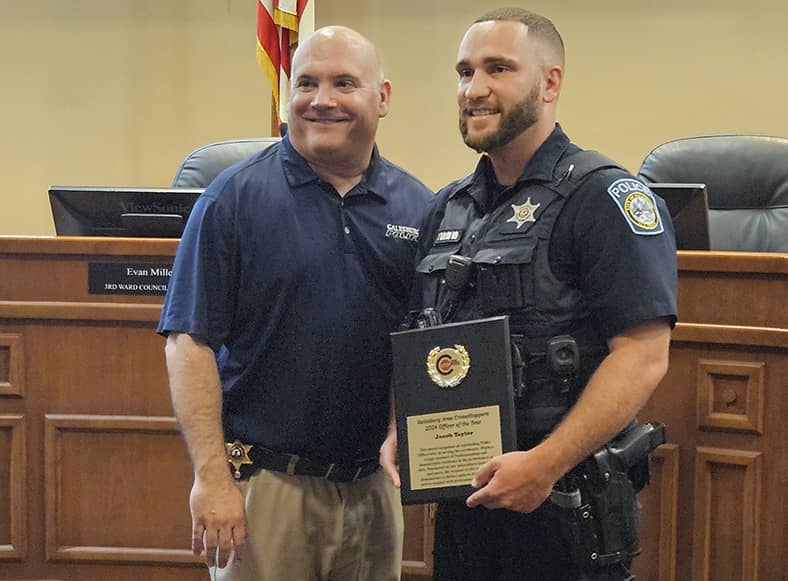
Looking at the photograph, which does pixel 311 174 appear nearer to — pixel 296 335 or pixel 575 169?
pixel 296 335

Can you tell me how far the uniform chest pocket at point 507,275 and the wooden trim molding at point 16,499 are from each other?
139 cm

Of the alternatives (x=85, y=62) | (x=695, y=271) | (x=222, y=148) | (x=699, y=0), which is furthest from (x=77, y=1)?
(x=695, y=271)

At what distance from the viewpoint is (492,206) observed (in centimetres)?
179

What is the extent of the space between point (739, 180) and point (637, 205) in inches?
77.1

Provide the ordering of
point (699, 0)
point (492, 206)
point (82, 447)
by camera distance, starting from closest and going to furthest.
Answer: point (492, 206)
point (82, 447)
point (699, 0)

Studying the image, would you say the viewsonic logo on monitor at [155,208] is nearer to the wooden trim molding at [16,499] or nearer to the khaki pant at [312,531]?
the wooden trim molding at [16,499]

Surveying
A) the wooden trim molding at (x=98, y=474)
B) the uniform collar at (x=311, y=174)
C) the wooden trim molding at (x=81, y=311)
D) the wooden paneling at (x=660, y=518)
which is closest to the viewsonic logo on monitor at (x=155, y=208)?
the wooden trim molding at (x=81, y=311)

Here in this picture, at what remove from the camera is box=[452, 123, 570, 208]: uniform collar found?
1.72 meters

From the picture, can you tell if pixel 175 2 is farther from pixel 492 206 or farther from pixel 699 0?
pixel 492 206

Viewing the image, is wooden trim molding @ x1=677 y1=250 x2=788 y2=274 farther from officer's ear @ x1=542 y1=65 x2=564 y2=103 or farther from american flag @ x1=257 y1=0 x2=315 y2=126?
american flag @ x1=257 y1=0 x2=315 y2=126

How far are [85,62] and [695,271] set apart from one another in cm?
373

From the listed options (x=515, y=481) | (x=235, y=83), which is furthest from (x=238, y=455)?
(x=235, y=83)

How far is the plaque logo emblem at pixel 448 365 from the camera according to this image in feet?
5.26

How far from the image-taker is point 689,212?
2.39 meters
